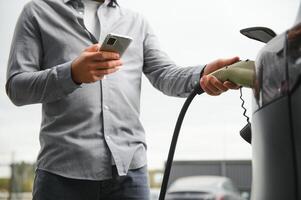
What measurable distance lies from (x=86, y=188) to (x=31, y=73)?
26 cm

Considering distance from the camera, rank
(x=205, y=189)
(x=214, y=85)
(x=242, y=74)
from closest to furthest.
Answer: (x=242, y=74) → (x=214, y=85) → (x=205, y=189)

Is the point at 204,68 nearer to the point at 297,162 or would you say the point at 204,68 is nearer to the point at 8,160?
the point at 297,162

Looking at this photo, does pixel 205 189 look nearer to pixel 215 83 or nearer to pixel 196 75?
pixel 196 75

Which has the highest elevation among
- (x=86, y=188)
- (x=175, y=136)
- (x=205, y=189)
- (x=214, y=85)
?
(x=214, y=85)

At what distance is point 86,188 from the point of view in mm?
830

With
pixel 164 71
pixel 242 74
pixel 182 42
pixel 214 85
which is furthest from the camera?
pixel 182 42

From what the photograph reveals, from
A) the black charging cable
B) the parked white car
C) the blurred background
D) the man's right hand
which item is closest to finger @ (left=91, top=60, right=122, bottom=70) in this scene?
the man's right hand

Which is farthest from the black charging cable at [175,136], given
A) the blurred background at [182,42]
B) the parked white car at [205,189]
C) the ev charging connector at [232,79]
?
the parked white car at [205,189]

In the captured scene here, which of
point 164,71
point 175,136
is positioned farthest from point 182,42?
point 175,136

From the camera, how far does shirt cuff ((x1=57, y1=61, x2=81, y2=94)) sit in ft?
2.46

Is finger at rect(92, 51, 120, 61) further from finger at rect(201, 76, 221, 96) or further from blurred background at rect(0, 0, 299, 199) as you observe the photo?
blurred background at rect(0, 0, 299, 199)

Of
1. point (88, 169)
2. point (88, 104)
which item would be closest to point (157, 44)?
point (88, 104)

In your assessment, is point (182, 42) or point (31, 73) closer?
point (31, 73)

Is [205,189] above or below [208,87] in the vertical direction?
below
